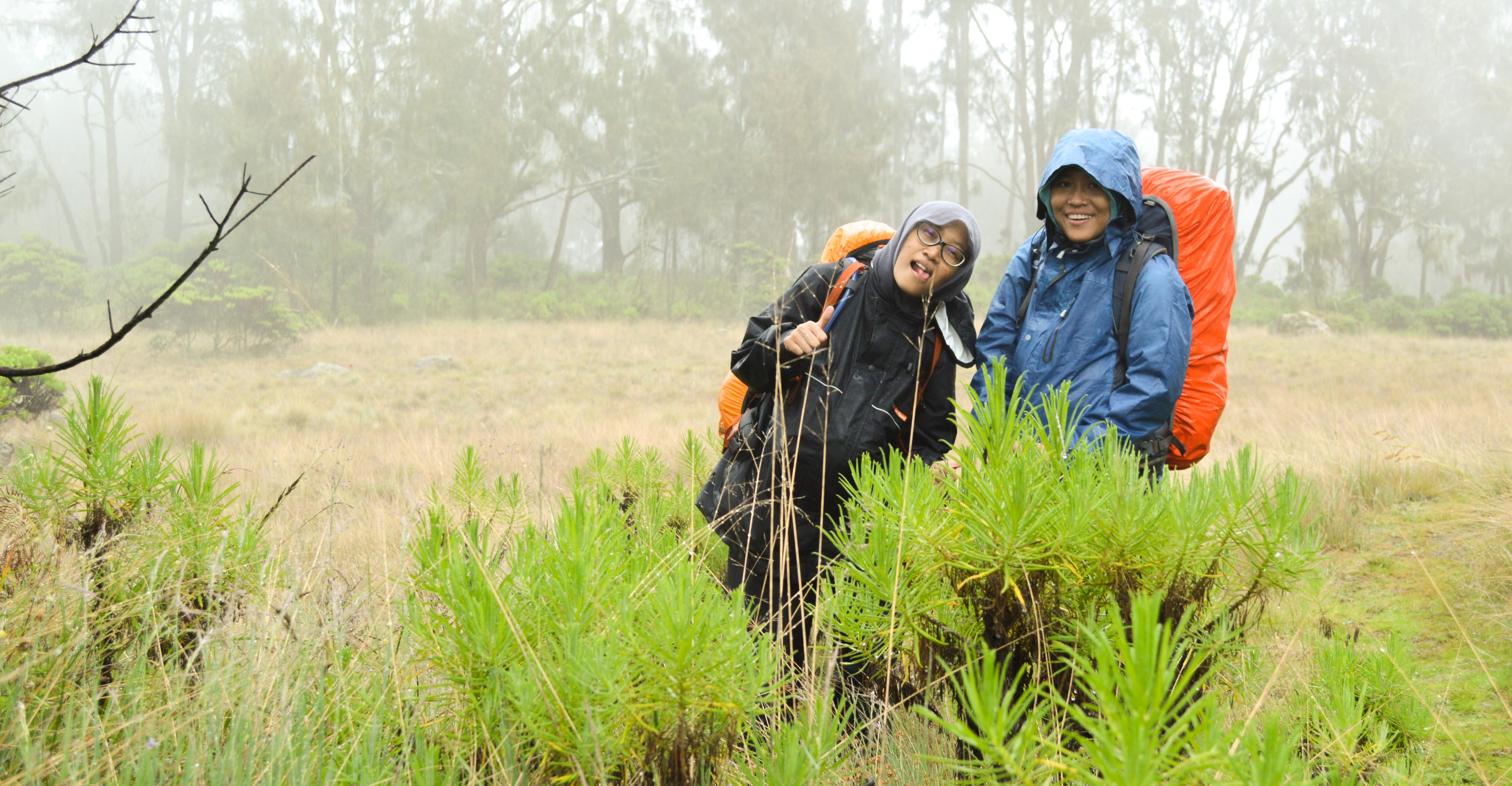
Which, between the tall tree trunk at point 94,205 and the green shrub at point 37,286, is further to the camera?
the tall tree trunk at point 94,205

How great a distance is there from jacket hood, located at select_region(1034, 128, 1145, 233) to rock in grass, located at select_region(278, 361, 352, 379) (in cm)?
1451

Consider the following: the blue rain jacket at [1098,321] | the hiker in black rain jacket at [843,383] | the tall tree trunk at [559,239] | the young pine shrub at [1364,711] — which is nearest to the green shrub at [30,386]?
the hiker in black rain jacket at [843,383]

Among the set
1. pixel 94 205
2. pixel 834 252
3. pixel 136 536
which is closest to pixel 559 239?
pixel 94 205

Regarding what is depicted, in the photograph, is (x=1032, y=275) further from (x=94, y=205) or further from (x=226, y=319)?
(x=94, y=205)

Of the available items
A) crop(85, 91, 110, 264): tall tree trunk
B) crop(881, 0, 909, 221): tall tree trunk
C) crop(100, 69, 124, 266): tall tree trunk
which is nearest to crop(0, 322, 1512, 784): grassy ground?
crop(100, 69, 124, 266): tall tree trunk

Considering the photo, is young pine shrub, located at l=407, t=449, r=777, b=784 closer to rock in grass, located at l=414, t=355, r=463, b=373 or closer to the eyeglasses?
the eyeglasses

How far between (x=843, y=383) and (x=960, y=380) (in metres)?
9.82

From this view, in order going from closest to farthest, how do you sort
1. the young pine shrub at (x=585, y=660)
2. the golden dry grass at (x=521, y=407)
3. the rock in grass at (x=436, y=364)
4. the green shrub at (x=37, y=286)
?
the young pine shrub at (x=585, y=660), the golden dry grass at (x=521, y=407), the rock in grass at (x=436, y=364), the green shrub at (x=37, y=286)

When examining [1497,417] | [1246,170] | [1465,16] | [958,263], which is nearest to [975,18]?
[1246,170]

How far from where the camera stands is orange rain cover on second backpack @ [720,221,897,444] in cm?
307

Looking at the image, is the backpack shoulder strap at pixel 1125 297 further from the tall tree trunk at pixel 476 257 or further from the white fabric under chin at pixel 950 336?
the tall tree trunk at pixel 476 257

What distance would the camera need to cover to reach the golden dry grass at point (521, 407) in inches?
206

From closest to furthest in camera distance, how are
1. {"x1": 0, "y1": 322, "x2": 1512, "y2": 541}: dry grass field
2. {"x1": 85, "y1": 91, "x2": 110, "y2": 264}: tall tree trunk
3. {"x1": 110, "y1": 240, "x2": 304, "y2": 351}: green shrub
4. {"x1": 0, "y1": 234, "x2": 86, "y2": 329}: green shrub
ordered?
{"x1": 0, "y1": 322, "x2": 1512, "y2": 541}: dry grass field, {"x1": 110, "y1": 240, "x2": 304, "y2": 351}: green shrub, {"x1": 0, "y1": 234, "x2": 86, "y2": 329}: green shrub, {"x1": 85, "y1": 91, "x2": 110, "y2": 264}: tall tree trunk

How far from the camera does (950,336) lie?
256 cm
